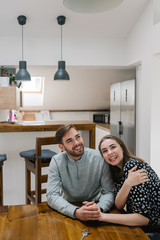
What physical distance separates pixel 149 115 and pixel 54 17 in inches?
68.8

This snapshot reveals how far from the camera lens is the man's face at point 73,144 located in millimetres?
1829

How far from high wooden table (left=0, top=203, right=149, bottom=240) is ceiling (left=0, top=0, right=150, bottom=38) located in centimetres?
255

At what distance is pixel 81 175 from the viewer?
1838 millimetres

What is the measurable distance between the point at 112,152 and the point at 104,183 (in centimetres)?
23

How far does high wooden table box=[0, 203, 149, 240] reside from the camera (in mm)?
1313

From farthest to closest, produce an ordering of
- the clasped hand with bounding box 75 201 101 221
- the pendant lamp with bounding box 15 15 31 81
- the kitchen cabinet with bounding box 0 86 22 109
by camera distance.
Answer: the kitchen cabinet with bounding box 0 86 22 109
the pendant lamp with bounding box 15 15 31 81
the clasped hand with bounding box 75 201 101 221

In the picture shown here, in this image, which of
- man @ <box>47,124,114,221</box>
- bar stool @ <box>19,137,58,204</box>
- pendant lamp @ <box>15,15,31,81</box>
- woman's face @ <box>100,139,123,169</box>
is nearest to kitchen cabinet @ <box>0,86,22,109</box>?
pendant lamp @ <box>15,15,31,81</box>

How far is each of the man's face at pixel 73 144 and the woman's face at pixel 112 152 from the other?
154 mm

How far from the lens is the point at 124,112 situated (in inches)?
177

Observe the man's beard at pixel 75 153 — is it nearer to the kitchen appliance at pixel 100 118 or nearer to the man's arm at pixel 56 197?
the man's arm at pixel 56 197

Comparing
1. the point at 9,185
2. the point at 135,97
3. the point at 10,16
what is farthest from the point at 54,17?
the point at 9,185

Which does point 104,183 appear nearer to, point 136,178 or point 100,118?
point 136,178

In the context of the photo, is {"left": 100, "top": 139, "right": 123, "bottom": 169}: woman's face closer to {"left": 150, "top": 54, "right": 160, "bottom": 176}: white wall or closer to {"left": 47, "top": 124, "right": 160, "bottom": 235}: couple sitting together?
{"left": 47, "top": 124, "right": 160, "bottom": 235}: couple sitting together

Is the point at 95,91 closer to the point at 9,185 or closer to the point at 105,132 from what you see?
the point at 105,132
